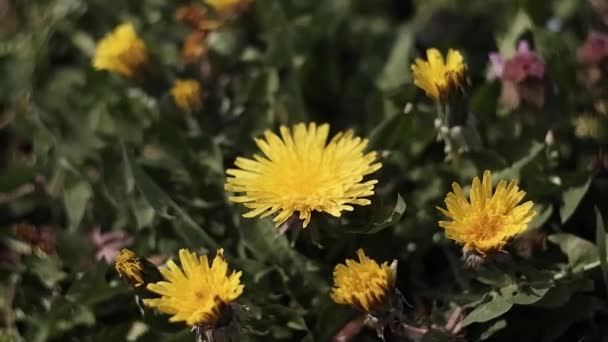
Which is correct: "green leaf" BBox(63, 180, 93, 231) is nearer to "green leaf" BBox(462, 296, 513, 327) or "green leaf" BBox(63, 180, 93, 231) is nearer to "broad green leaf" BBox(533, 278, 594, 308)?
"green leaf" BBox(462, 296, 513, 327)

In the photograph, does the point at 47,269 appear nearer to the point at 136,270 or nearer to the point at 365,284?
the point at 136,270

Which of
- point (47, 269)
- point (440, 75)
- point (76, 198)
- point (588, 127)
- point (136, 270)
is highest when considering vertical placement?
point (440, 75)

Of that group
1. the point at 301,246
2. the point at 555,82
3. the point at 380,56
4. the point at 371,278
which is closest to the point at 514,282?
the point at 371,278

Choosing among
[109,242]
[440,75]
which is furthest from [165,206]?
[440,75]

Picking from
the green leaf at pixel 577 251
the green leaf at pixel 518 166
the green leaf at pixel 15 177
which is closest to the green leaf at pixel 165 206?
the green leaf at pixel 15 177

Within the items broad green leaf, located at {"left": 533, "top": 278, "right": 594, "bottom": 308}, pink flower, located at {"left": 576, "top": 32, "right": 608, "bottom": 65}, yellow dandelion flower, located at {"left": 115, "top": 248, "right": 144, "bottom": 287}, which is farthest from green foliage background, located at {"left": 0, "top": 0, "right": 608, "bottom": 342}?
yellow dandelion flower, located at {"left": 115, "top": 248, "right": 144, "bottom": 287}

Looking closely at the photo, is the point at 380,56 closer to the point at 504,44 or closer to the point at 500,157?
the point at 504,44
